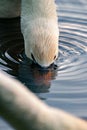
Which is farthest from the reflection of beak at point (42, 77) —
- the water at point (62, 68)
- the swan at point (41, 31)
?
the swan at point (41, 31)

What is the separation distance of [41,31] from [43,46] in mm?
250

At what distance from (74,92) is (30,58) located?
3.16ft

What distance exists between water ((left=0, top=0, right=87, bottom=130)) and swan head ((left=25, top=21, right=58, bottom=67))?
136mm

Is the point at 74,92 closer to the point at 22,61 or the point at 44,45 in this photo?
the point at 44,45

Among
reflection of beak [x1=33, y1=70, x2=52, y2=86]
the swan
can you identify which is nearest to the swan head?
the swan

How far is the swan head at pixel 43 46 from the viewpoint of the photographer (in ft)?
16.6

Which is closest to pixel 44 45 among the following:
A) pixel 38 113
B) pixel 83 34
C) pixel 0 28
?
pixel 83 34

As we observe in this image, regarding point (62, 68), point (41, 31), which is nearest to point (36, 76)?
point (62, 68)

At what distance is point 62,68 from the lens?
17.3ft

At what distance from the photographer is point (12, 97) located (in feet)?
2.91

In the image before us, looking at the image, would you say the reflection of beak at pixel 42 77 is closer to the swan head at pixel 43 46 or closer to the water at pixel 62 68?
the water at pixel 62 68

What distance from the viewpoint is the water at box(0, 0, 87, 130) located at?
457 cm

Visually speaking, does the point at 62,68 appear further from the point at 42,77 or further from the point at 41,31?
the point at 41,31

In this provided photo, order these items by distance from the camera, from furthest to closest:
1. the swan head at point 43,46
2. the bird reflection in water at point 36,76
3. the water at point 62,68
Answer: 1. the swan head at point 43,46
2. the bird reflection in water at point 36,76
3. the water at point 62,68
